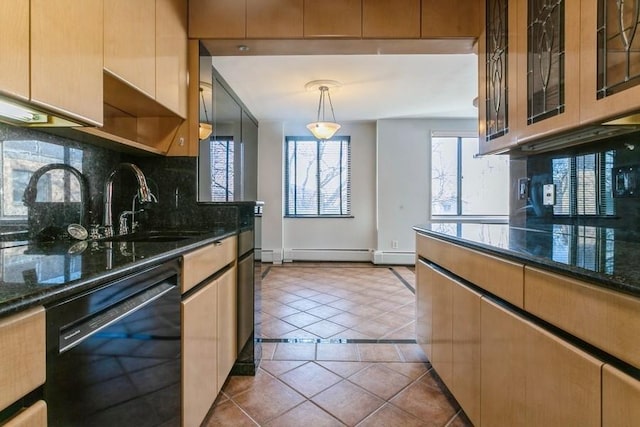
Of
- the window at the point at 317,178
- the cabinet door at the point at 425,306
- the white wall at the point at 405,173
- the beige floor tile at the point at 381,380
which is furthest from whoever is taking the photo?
the window at the point at 317,178

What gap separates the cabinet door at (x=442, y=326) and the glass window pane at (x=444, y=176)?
4087 millimetres

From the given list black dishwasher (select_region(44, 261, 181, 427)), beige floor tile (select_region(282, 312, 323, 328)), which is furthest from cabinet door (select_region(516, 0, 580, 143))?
beige floor tile (select_region(282, 312, 323, 328))

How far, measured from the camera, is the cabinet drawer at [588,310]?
2.27 feet

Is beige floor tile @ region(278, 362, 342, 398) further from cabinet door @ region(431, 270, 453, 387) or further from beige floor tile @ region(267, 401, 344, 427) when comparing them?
cabinet door @ region(431, 270, 453, 387)

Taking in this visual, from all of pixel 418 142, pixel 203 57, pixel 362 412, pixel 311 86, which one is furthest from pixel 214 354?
pixel 418 142

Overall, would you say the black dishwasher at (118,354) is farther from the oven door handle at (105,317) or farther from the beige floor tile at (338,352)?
the beige floor tile at (338,352)

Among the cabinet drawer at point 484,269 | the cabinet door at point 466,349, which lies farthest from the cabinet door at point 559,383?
the cabinet door at point 466,349

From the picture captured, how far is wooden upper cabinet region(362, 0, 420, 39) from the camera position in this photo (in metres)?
2.01

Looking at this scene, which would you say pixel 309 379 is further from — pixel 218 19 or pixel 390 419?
pixel 218 19

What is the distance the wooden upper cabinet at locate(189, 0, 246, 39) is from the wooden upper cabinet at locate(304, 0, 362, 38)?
41cm

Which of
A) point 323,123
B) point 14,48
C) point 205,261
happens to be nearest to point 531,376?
point 205,261

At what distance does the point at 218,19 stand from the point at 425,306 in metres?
2.20

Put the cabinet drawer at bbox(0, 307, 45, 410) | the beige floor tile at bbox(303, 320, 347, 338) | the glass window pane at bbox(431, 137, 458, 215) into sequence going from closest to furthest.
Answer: the cabinet drawer at bbox(0, 307, 45, 410) < the beige floor tile at bbox(303, 320, 347, 338) < the glass window pane at bbox(431, 137, 458, 215)

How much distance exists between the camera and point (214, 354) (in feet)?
5.28
